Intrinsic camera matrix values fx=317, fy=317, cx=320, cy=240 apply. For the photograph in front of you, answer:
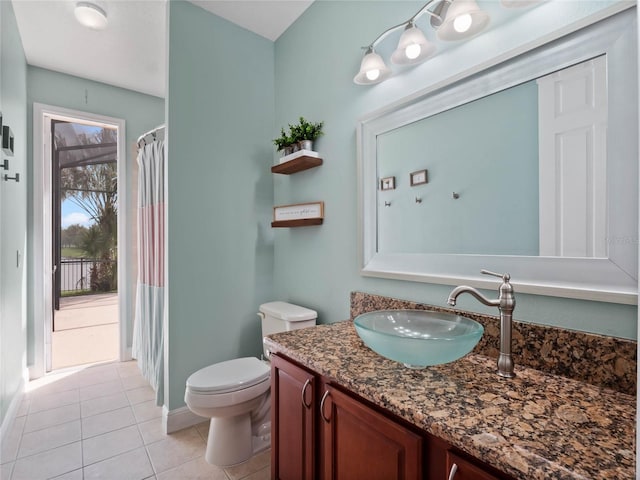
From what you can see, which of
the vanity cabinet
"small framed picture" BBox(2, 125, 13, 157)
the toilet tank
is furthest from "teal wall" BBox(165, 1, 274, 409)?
the vanity cabinet

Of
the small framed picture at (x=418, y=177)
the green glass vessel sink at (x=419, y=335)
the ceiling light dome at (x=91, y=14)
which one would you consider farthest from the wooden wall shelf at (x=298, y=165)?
the ceiling light dome at (x=91, y=14)

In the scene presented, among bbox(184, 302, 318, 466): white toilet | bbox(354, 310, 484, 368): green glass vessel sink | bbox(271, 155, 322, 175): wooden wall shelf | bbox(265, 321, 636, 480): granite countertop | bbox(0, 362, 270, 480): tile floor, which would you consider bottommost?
bbox(0, 362, 270, 480): tile floor

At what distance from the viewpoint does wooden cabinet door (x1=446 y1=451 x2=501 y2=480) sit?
25.6 inches

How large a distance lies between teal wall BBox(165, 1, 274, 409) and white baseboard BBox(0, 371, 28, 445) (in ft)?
3.14

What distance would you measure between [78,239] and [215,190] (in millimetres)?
2860

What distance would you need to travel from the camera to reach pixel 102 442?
1907mm

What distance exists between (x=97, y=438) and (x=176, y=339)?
28.8 inches

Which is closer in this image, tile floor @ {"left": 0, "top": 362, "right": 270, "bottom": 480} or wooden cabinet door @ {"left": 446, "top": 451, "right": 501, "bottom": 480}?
wooden cabinet door @ {"left": 446, "top": 451, "right": 501, "bottom": 480}

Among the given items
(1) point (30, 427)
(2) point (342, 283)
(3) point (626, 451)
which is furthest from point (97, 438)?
(3) point (626, 451)

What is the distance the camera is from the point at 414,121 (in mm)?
1467

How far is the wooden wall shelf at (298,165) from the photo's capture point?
1953mm

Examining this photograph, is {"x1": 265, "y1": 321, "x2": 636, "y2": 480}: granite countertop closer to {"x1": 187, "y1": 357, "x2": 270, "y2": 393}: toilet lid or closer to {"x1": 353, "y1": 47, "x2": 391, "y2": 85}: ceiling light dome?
{"x1": 187, "y1": 357, "x2": 270, "y2": 393}: toilet lid

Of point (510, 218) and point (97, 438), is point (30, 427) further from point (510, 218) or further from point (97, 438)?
point (510, 218)

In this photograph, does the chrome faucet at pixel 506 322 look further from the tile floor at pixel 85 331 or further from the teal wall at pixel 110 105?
the tile floor at pixel 85 331
